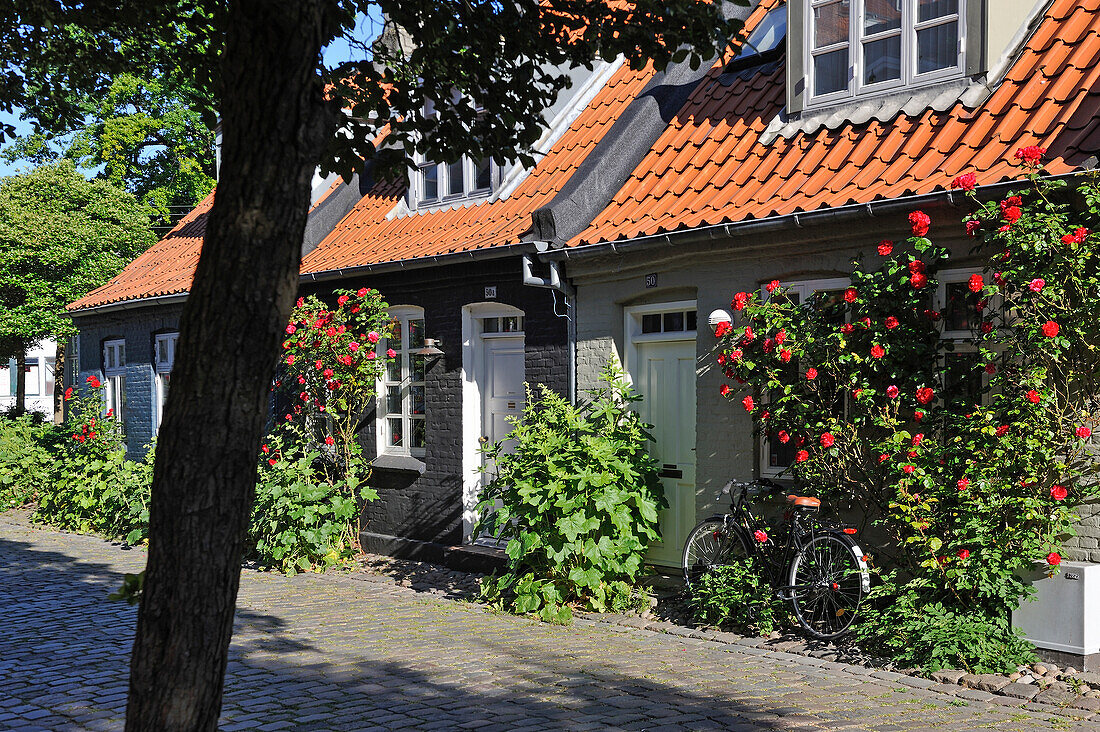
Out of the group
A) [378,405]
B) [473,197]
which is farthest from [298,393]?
[473,197]

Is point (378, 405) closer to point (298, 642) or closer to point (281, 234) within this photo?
point (298, 642)

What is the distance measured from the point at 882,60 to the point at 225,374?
26.3ft

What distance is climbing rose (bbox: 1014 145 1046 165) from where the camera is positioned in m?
7.48

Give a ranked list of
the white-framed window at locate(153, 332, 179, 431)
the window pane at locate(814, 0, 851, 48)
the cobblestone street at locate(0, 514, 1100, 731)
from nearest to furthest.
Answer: the cobblestone street at locate(0, 514, 1100, 731)
the window pane at locate(814, 0, 851, 48)
the white-framed window at locate(153, 332, 179, 431)

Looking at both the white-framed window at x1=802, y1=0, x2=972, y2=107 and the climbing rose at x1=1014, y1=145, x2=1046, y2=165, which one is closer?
the climbing rose at x1=1014, y1=145, x2=1046, y2=165

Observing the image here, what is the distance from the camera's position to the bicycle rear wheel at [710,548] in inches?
375

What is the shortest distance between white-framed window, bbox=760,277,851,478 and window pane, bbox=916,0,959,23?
7.91ft

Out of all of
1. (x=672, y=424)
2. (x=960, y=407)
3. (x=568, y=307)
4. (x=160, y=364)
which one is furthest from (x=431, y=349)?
(x=160, y=364)

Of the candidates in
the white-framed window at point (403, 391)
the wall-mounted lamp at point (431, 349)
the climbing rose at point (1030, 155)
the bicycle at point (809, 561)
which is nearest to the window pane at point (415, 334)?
the white-framed window at point (403, 391)

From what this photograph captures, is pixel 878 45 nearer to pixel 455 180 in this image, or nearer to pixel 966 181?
pixel 966 181

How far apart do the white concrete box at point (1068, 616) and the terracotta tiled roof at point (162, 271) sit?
1335cm

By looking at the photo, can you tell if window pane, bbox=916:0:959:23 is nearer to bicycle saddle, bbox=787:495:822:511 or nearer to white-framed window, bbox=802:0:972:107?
white-framed window, bbox=802:0:972:107

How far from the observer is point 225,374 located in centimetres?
342

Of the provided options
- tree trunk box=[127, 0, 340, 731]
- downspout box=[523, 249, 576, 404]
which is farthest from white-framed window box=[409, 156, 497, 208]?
tree trunk box=[127, 0, 340, 731]
